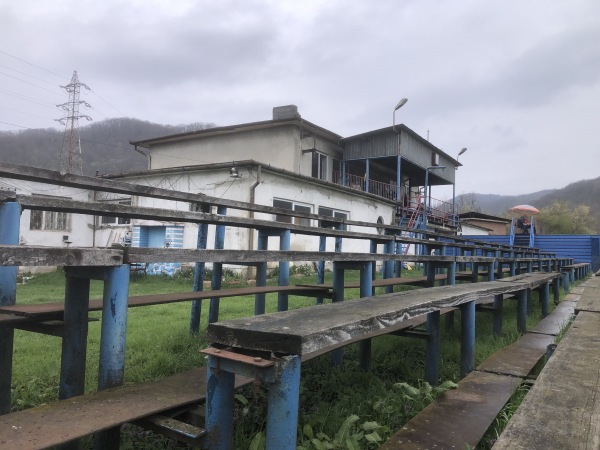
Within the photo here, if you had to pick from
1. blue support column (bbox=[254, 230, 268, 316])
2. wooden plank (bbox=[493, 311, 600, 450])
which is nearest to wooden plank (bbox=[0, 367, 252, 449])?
wooden plank (bbox=[493, 311, 600, 450])

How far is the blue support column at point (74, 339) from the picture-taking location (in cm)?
183

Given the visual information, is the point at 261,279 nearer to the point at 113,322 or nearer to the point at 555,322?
the point at 113,322

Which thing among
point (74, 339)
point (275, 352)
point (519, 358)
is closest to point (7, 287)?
point (74, 339)

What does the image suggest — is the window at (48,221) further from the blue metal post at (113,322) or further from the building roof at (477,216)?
the building roof at (477,216)

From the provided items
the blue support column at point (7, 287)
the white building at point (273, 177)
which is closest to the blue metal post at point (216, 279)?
the blue support column at point (7, 287)

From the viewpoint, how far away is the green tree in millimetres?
48469

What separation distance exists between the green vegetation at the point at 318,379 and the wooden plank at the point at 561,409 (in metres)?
0.74

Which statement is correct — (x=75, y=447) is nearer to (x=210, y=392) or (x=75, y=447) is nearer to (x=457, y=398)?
(x=210, y=392)

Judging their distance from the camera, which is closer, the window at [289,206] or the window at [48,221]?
the window at [289,206]

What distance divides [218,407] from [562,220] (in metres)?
55.8

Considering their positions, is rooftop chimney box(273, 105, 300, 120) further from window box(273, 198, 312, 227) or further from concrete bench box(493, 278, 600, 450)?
concrete bench box(493, 278, 600, 450)

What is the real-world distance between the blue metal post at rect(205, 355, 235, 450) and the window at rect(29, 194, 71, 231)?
46.8 ft

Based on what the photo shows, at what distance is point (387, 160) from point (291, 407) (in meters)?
20.5

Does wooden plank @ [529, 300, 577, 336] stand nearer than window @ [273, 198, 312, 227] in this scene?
Yes
